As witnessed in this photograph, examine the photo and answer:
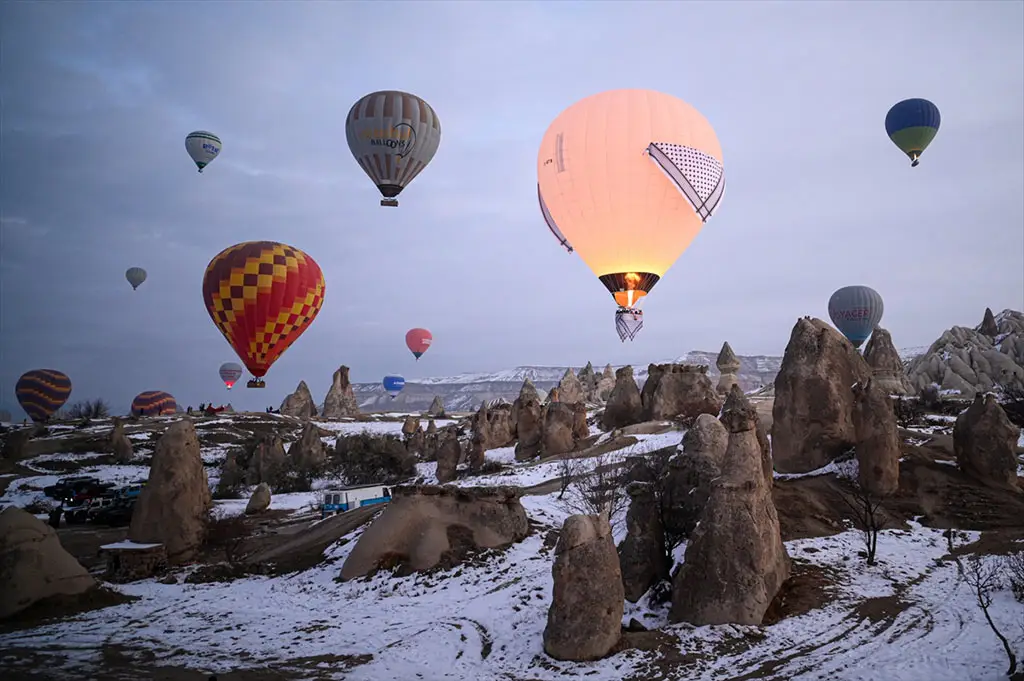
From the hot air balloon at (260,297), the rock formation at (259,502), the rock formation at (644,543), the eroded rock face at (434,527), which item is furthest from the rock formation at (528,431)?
the rock formation at (644,543)

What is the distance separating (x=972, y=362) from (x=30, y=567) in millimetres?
78754

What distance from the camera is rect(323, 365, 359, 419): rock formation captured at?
298 ft

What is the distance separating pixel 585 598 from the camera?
35.8ft

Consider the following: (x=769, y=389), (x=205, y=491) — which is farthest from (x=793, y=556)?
(x=769, y=389)

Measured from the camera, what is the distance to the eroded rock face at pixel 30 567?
48.8 feet

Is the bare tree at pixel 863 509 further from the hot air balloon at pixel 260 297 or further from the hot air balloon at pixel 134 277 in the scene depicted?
the hot air balloon at pixel 134 277

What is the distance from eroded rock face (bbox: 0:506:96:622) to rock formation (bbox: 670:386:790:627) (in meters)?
14.9

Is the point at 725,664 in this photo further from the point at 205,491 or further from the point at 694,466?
the point at 205,491

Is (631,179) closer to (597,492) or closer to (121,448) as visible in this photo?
(597,492)

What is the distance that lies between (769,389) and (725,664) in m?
83.6

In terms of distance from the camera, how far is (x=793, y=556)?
15.6 metres

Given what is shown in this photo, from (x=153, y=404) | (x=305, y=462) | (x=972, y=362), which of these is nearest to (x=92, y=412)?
(x=153, y=404)

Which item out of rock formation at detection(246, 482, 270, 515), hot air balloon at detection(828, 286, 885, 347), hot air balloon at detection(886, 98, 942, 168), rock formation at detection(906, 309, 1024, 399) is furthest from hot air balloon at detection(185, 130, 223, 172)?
rock formation at detection(906, 309, 1024, 399)

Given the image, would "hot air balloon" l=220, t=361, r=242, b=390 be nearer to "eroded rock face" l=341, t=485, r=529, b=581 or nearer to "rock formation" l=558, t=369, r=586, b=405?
"rock formation" l=558, t=369, r=586, b=405
